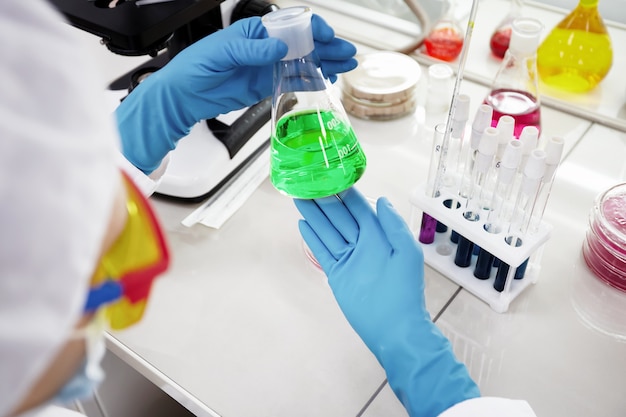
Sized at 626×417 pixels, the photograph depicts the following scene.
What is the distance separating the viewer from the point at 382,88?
4.54 feet

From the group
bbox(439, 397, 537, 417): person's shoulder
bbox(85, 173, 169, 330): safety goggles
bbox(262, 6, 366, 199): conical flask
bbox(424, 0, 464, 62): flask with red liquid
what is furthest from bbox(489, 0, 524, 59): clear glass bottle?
bbox(85, 173, 169, 330): safety goggles

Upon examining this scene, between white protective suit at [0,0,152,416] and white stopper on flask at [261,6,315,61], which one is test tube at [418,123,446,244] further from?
white protective suit at [0,0,152,416]

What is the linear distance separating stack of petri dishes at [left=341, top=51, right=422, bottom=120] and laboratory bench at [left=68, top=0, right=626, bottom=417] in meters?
0.21

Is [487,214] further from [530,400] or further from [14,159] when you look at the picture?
[14,159]

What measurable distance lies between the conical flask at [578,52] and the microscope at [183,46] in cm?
70

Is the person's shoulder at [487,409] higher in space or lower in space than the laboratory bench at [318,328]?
higher

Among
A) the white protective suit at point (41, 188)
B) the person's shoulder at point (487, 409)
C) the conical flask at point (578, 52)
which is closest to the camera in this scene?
the white protective suit at point (41, 188)

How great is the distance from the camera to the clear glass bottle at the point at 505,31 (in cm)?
150

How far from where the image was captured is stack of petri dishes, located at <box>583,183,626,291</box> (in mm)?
999

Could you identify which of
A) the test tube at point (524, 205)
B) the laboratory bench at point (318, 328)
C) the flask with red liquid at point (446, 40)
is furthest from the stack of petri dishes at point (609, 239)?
the flask with red liquid at point (446, 40)

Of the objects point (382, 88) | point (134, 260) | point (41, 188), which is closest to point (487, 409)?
point (134, 260)

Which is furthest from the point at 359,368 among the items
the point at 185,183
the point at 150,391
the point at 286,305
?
the point at 150,391

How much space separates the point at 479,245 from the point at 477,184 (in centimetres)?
12

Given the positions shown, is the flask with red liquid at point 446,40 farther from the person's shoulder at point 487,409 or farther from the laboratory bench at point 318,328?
the person's shoulder at point 487,409
